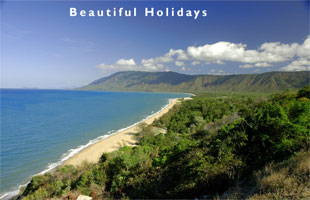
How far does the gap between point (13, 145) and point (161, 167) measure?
3172cm

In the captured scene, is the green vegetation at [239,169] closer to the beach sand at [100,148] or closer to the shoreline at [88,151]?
the shoreline at [88,151]

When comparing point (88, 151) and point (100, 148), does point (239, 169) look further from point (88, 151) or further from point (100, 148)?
point (100, 148)

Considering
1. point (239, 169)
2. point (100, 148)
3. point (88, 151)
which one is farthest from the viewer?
point (100, 148)

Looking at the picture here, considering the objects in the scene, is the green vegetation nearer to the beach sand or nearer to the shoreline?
the shoreline

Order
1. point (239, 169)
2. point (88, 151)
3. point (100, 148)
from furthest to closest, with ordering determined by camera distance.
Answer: point (100, 148)
point (88, 151)
point (239, 169)

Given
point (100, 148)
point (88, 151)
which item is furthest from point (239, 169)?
point (100, 148)

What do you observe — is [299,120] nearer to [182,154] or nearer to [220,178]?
[220,178]

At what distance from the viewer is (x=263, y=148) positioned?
239 inches

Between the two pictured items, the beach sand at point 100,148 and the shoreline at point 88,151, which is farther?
the beach sand at point 100,148

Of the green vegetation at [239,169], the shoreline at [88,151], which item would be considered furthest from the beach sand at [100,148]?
the green vegetation at [239,169]

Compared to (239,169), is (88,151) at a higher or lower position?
lower

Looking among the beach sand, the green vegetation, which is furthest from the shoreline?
the green vegetation

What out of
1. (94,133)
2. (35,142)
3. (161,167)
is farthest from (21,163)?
(161,167)

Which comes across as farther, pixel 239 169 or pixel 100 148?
pixel 100 148
